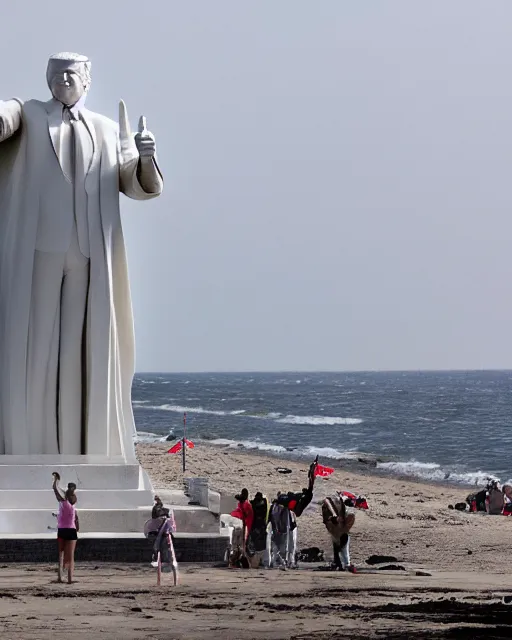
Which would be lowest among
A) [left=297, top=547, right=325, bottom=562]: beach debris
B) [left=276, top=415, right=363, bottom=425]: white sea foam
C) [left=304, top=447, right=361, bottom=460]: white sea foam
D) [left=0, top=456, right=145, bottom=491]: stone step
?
[left=297, top=547, right=325, bottom=562]: beach debris

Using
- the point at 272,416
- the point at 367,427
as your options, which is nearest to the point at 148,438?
the point at 367,427

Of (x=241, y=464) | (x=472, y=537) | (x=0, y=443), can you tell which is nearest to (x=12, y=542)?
(x=0, y=443)

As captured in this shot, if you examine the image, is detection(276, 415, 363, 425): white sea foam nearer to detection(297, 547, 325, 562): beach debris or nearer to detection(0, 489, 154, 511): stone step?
detection(297, 547, 325, 562): beach debris

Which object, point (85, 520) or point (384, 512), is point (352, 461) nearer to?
point (384, 512)

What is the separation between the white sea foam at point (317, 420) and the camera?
2992 inches

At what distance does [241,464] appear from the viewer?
39875 mm

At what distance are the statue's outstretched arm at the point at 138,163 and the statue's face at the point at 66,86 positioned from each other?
0.54 meters

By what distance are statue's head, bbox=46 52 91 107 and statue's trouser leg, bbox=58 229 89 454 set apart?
1625mm

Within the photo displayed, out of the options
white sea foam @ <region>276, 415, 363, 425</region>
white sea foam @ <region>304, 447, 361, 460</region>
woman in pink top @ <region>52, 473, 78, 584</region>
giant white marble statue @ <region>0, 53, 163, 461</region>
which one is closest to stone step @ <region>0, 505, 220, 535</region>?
giant white marble statue @ <region>0, 53, 163, 461</region>

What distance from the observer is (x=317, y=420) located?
257 feet

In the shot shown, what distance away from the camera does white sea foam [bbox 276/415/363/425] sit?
76.0 m

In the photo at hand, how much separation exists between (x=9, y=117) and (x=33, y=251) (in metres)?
1.52

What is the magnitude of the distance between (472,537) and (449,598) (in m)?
8.73

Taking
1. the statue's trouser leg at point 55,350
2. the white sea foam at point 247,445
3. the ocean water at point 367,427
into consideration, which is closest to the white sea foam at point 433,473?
the ocean water at point 367,427
